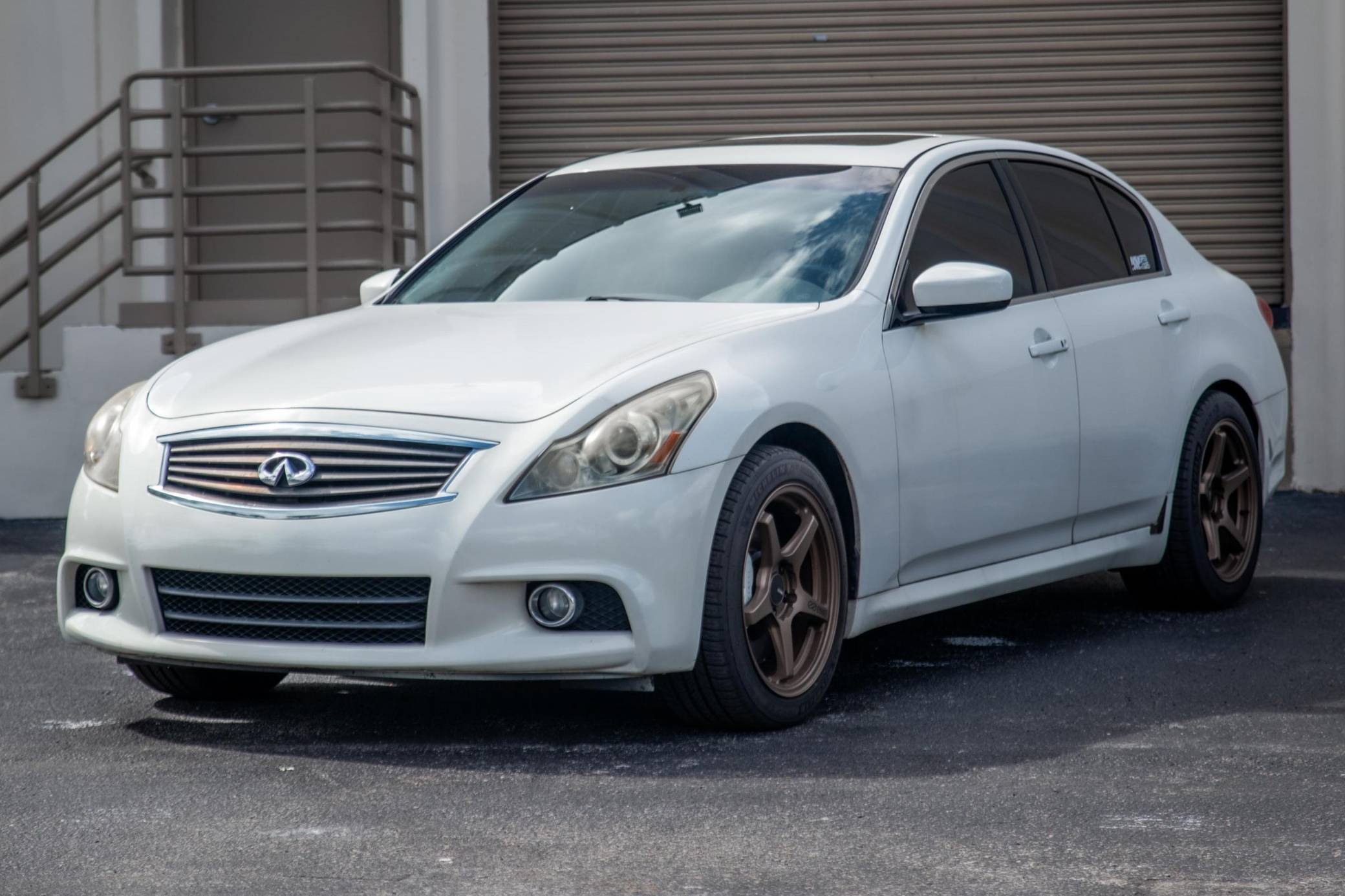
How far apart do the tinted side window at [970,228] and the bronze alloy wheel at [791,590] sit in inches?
37.7

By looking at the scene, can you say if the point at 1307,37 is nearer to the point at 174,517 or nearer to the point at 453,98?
the point at 453,98

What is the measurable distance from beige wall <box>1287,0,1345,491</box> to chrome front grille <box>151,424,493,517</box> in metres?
8.09

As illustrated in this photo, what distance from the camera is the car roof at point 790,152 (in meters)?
5.79

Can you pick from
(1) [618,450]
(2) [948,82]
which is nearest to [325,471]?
A: (1) [618,450]

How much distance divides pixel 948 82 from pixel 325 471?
8.03m

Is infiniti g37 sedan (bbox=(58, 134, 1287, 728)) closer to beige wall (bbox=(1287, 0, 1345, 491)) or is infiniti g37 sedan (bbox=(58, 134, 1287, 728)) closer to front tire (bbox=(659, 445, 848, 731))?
front tire (bbox=(659, 445, 848, 731))

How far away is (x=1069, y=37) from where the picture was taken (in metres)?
11.7

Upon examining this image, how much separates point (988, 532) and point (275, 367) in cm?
199

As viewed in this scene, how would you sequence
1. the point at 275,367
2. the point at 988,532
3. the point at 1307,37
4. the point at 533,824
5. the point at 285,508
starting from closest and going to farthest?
the point at 533,824 → the point at 285,508 → the point at 275,367 → the point at 988,532 → the point at 1307,37

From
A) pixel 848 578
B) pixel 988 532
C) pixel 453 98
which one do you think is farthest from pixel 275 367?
pixel 453 98

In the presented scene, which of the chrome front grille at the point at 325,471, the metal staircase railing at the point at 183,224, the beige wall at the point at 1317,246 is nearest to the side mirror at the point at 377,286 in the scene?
the chrome front grille at the point at 325,471

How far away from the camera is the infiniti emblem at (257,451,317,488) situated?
4414 millimetres

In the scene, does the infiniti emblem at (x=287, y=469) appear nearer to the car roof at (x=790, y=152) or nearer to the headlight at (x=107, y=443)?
the headlight at (x=107, y=443)

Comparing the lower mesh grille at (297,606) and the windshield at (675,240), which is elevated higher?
the windshield at (675,240)
